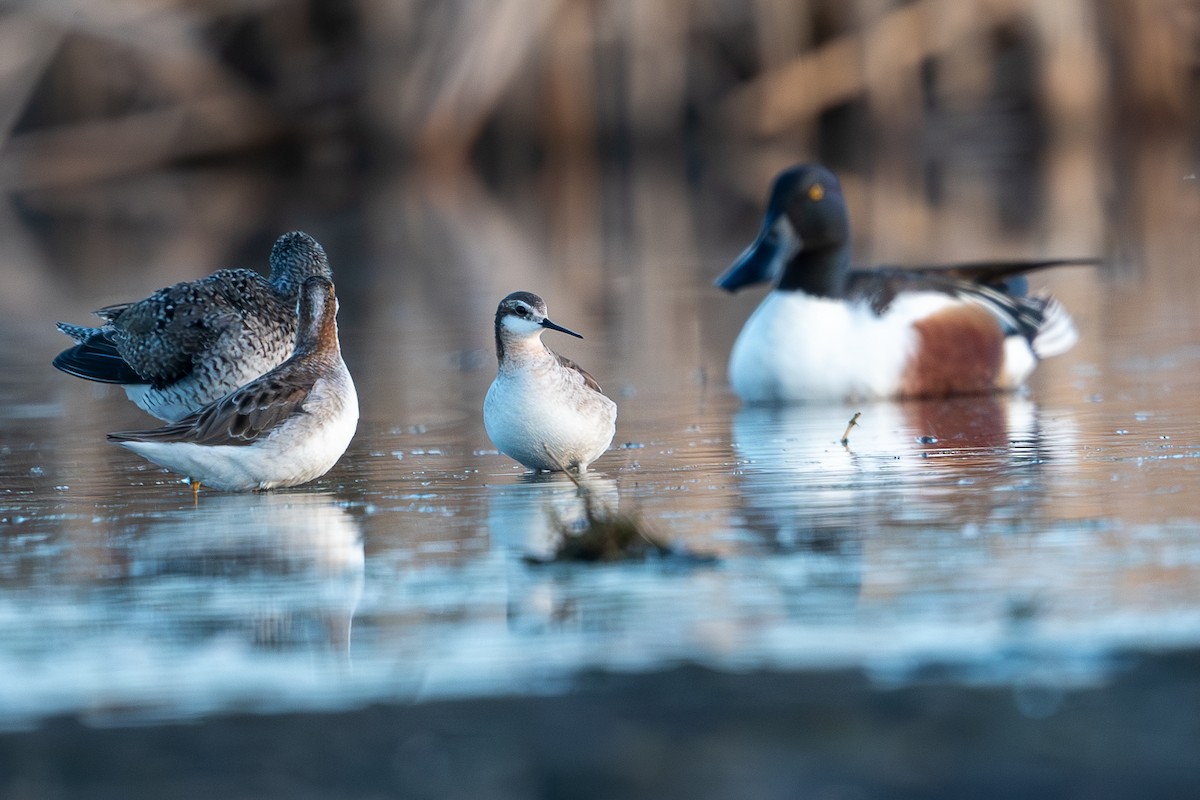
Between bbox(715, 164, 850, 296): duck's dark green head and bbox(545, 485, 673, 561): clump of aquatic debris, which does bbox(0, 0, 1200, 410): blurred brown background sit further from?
bbox(545, 485, 673, 561): clump of aquatic debris

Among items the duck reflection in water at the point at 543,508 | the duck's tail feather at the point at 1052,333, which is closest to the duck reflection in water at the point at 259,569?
the duck reflection in water at the point at 543,508

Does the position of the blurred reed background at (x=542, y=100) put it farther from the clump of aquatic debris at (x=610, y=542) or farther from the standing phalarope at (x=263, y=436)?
the clump of aquatic debris at (x=610, y=542)

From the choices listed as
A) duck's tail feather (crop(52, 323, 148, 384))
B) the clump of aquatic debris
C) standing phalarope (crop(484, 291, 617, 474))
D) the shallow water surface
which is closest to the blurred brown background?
duck's tail feather (crop(52, 323, 148, 384))

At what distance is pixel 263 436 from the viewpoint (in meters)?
5.69

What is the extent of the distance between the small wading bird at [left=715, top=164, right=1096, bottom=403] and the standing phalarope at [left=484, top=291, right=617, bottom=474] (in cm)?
206

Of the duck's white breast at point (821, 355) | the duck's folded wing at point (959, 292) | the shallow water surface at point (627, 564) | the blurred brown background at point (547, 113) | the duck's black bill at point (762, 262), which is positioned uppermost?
the blurred brown background at point (547, 113)

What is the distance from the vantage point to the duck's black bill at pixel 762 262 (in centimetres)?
848

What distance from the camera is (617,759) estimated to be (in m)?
2.93

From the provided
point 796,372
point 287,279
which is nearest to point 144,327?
point 287,279

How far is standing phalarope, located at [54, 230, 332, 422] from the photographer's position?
22.1ft

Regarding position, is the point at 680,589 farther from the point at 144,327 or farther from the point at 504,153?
the point at 504,153

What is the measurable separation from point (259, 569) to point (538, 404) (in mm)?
1414

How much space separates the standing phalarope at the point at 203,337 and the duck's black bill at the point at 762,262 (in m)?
2.12

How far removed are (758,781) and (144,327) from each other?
4.66 m
